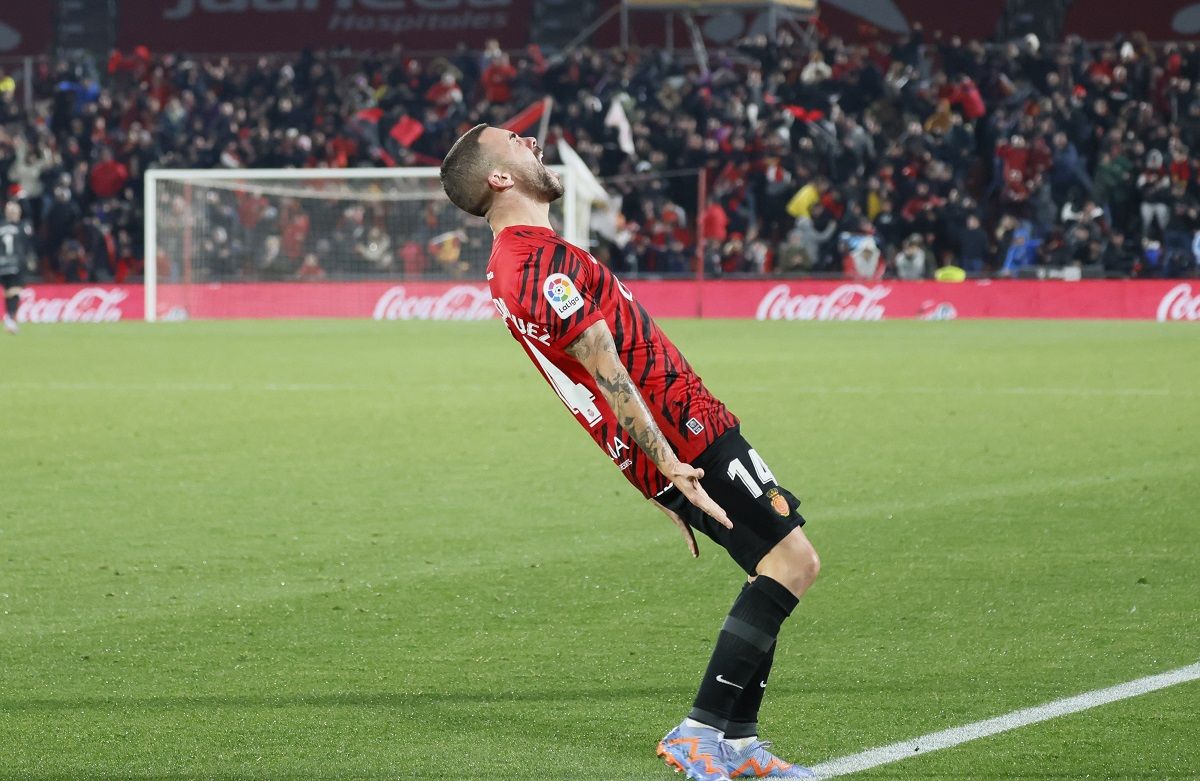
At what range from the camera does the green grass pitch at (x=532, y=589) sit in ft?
15.7

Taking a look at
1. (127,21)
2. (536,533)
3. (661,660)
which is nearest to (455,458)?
(536,533)

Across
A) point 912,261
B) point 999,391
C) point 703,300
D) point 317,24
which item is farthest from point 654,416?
point 317,24

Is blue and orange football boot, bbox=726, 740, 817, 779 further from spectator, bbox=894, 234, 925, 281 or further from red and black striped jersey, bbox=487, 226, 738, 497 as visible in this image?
spectator, bbox=894, 234, 925, 281

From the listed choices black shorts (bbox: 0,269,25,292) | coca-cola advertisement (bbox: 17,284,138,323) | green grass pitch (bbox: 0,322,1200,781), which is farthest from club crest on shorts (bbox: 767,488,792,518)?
coca-cola advertisement (bbox: 17,284,138,323)

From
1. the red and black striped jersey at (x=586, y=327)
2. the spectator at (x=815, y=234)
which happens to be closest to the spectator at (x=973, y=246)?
the spectator at (x=815, y=234)

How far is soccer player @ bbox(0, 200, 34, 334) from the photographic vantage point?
28.0 m

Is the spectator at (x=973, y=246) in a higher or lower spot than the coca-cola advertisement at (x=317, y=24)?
lower

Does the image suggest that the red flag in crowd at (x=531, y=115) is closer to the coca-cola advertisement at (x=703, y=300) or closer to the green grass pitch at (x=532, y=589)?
the coca-cola advertisement at (x=703, y=300)

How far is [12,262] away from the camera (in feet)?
91.8

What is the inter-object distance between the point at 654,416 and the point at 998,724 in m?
1.37

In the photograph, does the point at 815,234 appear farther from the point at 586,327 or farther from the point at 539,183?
the point at 586,327

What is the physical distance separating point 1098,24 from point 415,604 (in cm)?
3082

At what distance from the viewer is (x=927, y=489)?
32.1 ft

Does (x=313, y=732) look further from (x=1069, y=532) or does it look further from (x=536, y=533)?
(x=1069, y=532)
